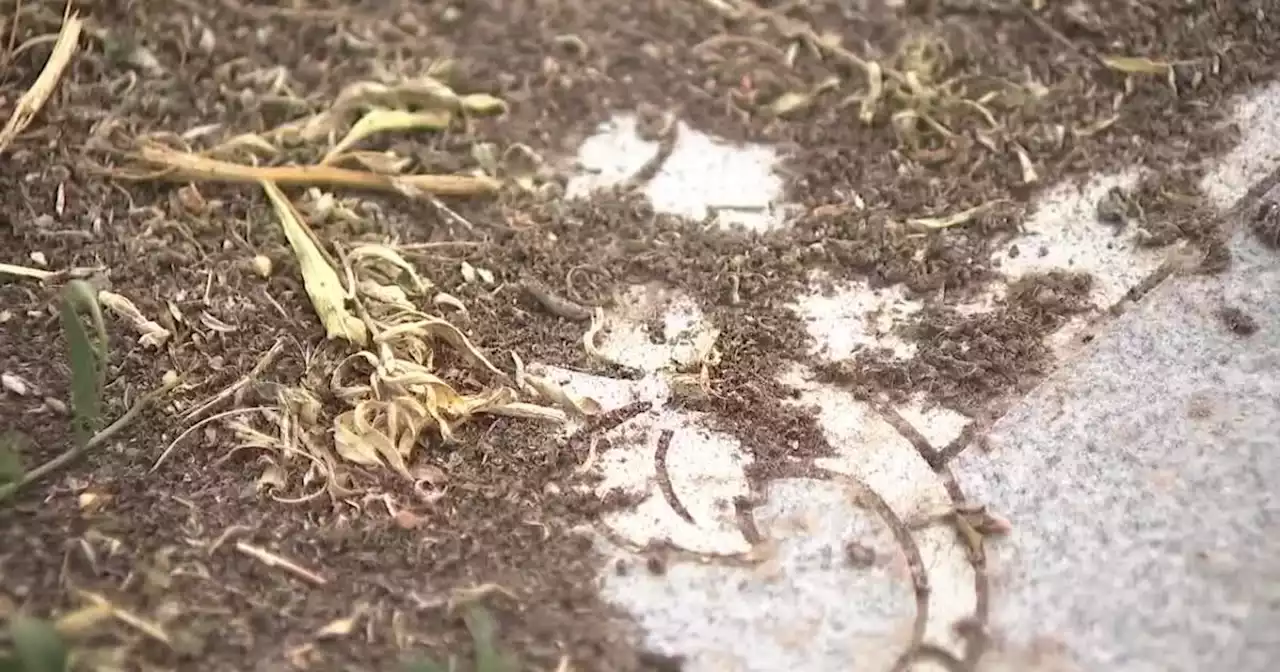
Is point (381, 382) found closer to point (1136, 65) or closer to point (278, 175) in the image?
point (278, 175)

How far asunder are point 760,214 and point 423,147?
12.2 inches

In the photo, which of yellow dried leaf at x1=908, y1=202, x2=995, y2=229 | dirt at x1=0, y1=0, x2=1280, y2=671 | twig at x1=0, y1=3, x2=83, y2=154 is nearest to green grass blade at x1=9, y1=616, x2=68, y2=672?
dirt at x1=0, y1=0, x2=1280, y2=671

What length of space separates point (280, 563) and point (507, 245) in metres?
0.35

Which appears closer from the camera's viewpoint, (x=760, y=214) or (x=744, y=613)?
(x=744, y=613)

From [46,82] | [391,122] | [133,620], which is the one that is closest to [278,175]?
[391,122]

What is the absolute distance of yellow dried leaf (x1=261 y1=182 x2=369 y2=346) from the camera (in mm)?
1041

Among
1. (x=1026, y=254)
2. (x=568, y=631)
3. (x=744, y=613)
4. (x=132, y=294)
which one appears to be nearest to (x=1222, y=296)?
(x=1026, y=254)

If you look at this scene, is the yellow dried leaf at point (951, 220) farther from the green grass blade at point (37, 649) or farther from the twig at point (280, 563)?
the green grass blade at point (37, 649)

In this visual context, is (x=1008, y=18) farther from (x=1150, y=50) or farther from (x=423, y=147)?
(x=423, y=147)

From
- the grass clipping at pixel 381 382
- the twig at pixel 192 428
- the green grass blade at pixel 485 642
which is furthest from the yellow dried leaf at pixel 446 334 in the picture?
the green grass blade at pixel 485 642

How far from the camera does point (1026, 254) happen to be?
112 centimetres

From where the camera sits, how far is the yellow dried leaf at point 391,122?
1199 mm

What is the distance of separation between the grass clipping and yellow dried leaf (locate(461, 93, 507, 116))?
8.1 inches

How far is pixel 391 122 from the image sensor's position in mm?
1214
